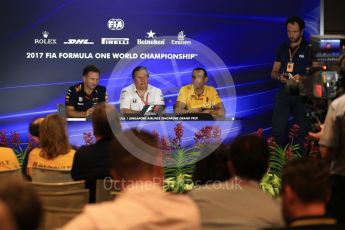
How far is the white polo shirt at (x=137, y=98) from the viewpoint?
304 inches

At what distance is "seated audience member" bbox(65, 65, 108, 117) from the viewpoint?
25.1ft

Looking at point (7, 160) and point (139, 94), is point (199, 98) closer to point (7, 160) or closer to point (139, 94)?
point (139, 94)

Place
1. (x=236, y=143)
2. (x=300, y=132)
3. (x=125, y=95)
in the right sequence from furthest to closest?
(x=125, y=95)
(x=300, y=132)
(x=236, y=143)

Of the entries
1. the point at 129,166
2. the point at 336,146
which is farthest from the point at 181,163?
the point at 129,166

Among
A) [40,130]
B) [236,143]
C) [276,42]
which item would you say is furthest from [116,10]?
[236,143]

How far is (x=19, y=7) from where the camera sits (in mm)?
8180

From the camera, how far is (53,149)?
411cm

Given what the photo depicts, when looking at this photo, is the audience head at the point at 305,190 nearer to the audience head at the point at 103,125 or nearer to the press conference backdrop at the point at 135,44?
the audience head at the point at 103,125

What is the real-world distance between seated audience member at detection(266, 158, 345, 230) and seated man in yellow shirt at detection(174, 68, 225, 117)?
5.26m

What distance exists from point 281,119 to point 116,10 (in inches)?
108

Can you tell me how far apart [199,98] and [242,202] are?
17.7 feet

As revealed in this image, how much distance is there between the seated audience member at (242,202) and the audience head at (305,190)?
0.51 ft

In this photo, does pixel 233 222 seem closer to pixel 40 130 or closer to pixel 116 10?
pixel 40 130

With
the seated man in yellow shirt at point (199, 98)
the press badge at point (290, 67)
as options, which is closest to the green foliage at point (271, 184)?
the seated man in yellow shirt at point (199, 98)
